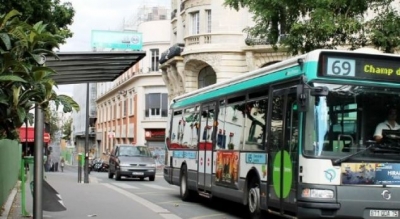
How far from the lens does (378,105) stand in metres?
10.2

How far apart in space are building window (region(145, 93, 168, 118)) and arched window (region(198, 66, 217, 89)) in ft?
60.4

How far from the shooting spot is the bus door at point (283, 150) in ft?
34.5

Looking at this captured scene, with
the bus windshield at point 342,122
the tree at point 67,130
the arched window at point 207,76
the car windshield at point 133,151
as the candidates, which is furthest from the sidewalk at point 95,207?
the tree at point 67,130

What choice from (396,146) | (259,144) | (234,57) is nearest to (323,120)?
(396,146)

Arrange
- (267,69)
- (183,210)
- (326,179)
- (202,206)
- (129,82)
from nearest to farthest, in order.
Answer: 1. (326,179)
2. (267,69)
3. (183,210)
4. (202,206)
5. (129,82)

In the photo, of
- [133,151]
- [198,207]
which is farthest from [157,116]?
[198,207]

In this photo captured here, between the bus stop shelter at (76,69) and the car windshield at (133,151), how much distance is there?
18.2 m

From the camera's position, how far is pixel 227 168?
47.0ft

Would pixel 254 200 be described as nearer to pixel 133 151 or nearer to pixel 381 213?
pixel 381 213

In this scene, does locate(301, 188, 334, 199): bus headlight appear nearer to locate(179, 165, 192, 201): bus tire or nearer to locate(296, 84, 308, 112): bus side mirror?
locate(296, 84, 308, 112): bus side mirror

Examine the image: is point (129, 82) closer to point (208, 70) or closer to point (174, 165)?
point (208, 70)

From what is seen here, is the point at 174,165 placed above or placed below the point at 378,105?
below

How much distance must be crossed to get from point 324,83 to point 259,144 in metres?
2.69

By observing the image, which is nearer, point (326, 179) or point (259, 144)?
point (326, 179)
